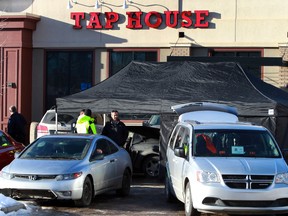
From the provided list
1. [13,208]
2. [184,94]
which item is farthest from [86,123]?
[13,208]

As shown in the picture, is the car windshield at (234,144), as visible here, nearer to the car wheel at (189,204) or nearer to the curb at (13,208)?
the car wheel at (189,204)

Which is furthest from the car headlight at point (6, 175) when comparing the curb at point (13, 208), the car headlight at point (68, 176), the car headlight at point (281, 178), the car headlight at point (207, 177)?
the car headlight at point (281, 178)

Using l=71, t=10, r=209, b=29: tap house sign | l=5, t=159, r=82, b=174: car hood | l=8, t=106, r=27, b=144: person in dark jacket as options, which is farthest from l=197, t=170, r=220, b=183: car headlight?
l=71, t=10, r=209, b=29: tap house sign

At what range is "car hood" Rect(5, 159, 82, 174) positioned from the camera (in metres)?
11.9

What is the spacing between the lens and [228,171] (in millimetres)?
10484

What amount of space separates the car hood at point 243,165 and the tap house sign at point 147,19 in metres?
14.6

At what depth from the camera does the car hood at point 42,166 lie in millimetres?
11852

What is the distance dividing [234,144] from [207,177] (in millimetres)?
1243

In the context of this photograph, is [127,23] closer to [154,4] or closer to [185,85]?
[154,4]

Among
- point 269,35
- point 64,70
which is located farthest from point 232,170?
point 64,70

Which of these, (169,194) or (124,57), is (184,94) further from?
(124,57)

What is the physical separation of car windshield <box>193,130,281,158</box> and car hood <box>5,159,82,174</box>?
233 centimetres

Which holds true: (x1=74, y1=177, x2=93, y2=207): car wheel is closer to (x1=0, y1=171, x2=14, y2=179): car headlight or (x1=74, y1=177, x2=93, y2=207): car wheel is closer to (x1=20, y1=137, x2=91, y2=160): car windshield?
(x1=20, y1=137, x2=91, y2=160): car windshield

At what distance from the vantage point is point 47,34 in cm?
2628
